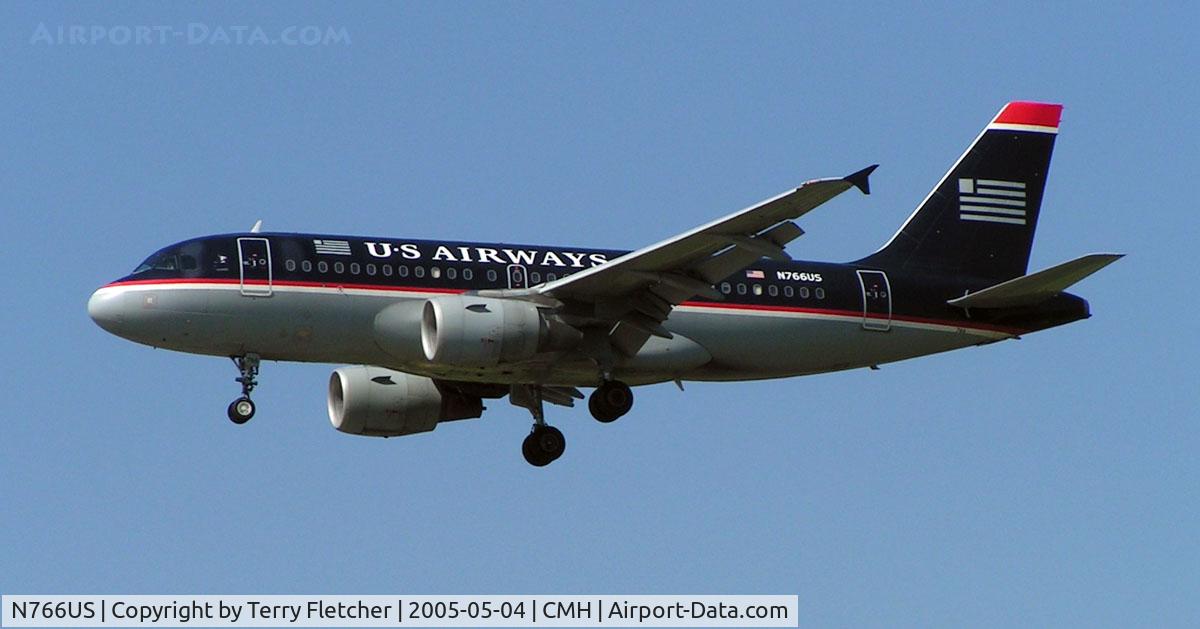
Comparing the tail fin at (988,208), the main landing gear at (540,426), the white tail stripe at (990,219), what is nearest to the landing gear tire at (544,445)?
the main landing gear at (540,426)

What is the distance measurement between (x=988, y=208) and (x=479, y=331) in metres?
13.5

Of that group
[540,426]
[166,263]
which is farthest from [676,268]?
[166,263]

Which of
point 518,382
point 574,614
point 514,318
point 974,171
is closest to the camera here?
point 574,614

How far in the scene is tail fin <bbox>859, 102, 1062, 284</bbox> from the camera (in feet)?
141

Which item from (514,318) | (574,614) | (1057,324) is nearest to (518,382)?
(514,318)

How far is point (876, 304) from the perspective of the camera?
134 feet

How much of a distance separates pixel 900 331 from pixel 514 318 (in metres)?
8.64

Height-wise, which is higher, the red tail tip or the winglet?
the red tail tip

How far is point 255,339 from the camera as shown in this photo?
121 feet

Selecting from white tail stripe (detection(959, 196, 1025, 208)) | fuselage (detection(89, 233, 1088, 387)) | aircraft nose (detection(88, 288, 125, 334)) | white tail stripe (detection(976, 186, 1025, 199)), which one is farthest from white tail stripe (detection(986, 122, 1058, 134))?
aircraft nose (detection(88, 288, 125, 334))

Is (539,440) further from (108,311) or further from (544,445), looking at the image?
(108,311)

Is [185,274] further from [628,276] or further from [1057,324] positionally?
[1057,324]

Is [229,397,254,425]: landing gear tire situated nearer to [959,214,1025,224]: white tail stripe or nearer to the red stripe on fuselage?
the red stripe on fuselage

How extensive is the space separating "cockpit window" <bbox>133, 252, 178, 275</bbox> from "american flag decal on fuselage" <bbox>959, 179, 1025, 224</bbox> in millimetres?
16917
